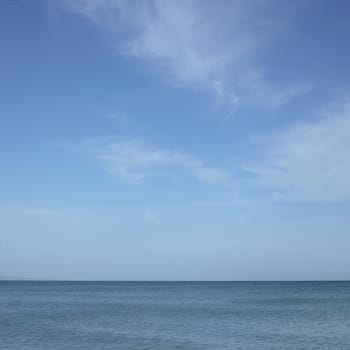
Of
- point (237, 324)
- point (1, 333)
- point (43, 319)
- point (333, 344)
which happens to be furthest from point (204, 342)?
point (43, 319)

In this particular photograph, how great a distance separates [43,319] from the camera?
49.3 metres

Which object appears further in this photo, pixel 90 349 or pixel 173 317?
pixel 173 317

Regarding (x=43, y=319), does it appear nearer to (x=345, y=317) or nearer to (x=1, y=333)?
(x=1, y=333)

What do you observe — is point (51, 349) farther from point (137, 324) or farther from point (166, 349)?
point (137, 324)

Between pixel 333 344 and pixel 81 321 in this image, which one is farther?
pixel 81 321

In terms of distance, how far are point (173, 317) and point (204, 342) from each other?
728 inches

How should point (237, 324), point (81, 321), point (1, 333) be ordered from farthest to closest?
1. point (81, 321)
2. point (237, 324)
3. point (1, 333)

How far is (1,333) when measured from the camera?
37.1m

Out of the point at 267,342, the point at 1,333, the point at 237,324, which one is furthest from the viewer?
the point at 237,324

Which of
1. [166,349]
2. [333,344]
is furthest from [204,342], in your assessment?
[333,344]

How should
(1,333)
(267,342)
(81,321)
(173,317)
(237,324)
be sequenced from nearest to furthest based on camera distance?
1. (267,342)
2. (1,333)
3. (237,324)
4. (81,321)
5. (173,317)

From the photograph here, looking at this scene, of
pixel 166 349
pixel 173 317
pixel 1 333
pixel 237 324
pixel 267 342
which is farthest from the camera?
pixel 173 317

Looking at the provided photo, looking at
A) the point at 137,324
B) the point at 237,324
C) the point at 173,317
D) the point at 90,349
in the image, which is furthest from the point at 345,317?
the point at 90,349

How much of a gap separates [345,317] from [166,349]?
27.1 m
